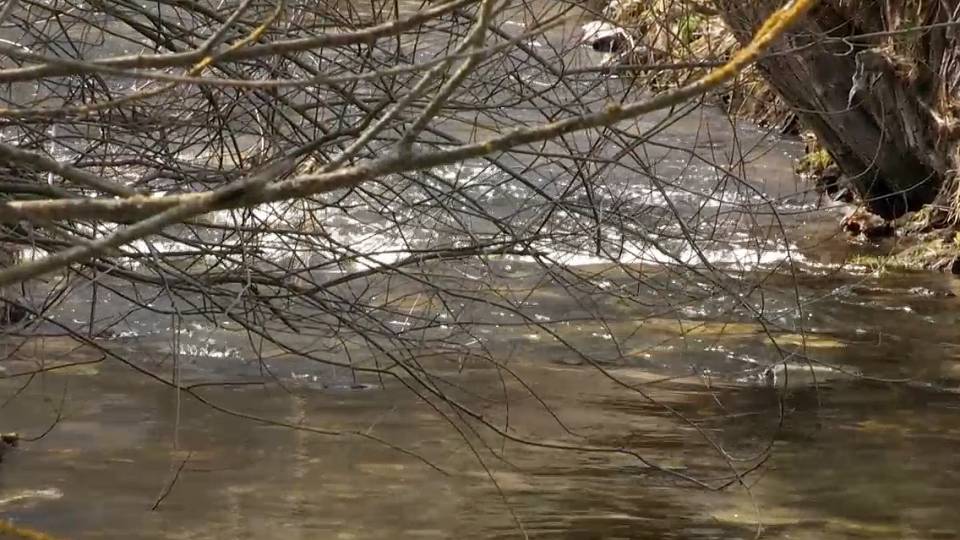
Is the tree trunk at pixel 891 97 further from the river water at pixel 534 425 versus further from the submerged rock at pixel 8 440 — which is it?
the submerged rock at pixel 8 440

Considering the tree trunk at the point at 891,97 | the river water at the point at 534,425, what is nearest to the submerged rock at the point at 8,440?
the river water at the point at 534,425

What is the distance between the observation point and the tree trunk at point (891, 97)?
7699 millimetres

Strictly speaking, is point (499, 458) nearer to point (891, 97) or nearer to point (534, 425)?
point (534, 425)

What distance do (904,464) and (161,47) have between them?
3.32 metres

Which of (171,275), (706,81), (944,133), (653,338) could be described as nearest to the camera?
(706,81)

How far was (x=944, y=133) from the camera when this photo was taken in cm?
857

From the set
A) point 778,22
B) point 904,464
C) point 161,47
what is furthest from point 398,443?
point 778,22

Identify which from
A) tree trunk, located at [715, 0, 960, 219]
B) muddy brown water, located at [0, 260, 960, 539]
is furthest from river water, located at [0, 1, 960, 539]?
tree trunk, located at [715, 0, 960, 219]

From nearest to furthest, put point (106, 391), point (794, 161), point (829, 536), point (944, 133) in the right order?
1. point (829, 536)
2. point (106, 391)
3. point (944, 133)
4. point (794, 161)

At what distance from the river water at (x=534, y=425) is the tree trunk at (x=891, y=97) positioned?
1.09 meters

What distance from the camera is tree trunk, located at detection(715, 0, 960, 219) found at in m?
7.70

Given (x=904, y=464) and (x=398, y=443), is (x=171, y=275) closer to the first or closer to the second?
(x=398, y=443)

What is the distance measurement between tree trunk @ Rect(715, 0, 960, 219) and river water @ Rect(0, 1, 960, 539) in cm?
109

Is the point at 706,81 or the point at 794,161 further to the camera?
the point at 794,161
